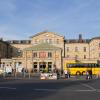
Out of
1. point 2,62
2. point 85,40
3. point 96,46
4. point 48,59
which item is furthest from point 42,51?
point 85,40

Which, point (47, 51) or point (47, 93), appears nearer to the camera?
point (47, 93)

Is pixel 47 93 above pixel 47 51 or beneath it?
beneath

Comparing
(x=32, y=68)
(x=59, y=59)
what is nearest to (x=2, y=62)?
(x=32, y=68)

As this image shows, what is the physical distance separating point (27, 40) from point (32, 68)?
34.7 m

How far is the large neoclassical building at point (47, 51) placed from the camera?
332 ft

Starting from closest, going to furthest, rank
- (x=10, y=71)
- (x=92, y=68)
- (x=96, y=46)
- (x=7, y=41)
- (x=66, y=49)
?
1. (x=10, y=71)
2. (x=92, y=68)
3. (x=96, y=46)
4. (x=66, y=49)
5. (x=7, y=41)

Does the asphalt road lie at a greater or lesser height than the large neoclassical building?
lesser

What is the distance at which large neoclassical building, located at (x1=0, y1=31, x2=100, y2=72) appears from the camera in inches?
3984

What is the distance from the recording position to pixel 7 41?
5305 inches

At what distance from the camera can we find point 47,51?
103000 mm

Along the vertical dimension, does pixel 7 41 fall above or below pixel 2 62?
above

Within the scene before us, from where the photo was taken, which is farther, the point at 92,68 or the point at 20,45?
the point at 20,45

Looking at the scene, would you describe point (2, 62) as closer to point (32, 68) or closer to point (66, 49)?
point (32, 68)

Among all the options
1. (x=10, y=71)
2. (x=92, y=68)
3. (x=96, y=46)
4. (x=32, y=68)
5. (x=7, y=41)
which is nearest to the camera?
(x=10, y=71)
